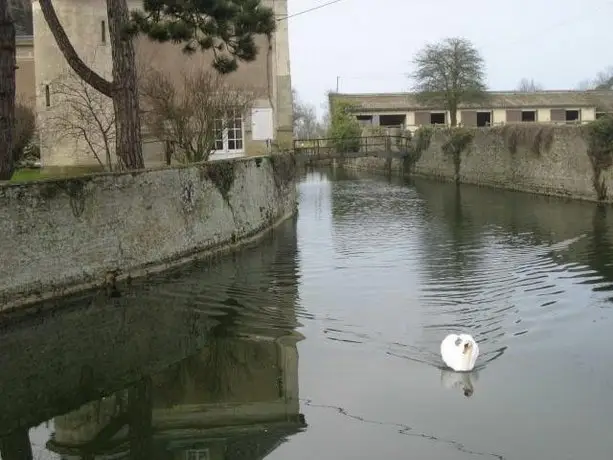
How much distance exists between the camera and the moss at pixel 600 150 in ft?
75.7

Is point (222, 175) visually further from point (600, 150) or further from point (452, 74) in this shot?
point (452, 74)

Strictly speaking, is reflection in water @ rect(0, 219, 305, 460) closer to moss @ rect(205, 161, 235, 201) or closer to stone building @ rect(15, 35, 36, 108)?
moss @ rect(205, 161, 235, 201)

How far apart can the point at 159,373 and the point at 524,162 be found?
23.7 metres

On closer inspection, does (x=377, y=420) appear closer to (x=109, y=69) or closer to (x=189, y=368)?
(x=189, y=368)

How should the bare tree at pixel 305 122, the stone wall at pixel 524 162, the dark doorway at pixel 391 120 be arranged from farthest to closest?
1. the bare tree at pixel 305 122
2. the dark doorway at pixel 391 120
3. the stone wall at pixel 524 162

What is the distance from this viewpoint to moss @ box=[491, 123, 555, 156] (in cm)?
2730

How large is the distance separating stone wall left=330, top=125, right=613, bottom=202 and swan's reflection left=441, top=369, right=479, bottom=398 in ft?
57.1

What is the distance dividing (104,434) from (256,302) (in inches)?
187

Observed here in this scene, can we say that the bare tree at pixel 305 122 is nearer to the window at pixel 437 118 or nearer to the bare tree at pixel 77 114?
the window at pixel 437 118

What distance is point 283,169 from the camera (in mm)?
21891

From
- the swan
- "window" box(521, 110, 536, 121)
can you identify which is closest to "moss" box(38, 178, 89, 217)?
the swan

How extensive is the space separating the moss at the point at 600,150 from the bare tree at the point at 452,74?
19.4 m

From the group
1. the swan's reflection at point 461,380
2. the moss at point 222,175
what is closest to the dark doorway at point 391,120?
the moss at point 222,175

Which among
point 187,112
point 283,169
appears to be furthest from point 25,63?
point 283,169
